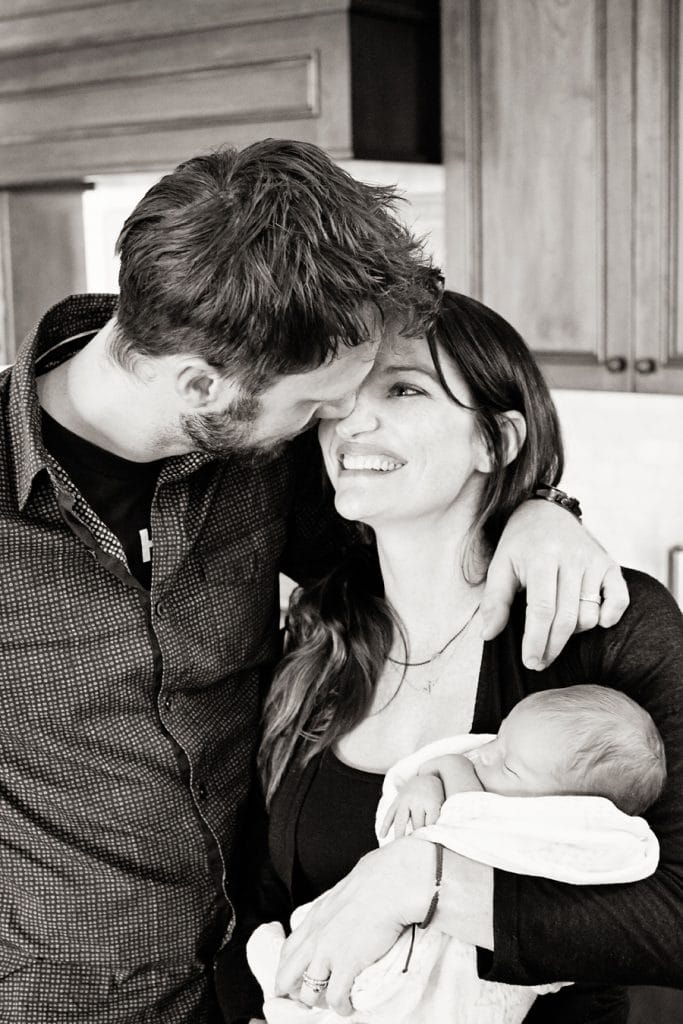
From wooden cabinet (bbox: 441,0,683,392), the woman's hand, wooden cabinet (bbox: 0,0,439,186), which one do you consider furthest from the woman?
Result: wooden cabinet (bbox: 0,0,439,186)

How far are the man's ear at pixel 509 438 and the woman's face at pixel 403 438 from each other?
29mm

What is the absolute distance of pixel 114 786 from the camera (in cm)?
159

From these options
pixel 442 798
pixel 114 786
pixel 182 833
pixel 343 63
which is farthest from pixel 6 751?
pixel 343 63

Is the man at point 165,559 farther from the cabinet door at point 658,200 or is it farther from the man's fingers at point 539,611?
the cabinet door at point 658,200

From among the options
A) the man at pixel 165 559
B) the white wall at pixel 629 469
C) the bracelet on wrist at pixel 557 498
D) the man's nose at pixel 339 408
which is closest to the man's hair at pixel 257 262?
the man at pixel 165 559

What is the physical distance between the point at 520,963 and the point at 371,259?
80 cm

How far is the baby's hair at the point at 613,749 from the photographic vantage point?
4.58ft

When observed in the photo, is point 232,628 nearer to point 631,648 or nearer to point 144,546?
point 144,546

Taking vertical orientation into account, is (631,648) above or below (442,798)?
above

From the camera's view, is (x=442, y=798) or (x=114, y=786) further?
(x=114, y=786)

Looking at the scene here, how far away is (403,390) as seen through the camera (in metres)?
1.65

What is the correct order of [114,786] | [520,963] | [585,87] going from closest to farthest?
[520,963] < [114,786] < [585,87]

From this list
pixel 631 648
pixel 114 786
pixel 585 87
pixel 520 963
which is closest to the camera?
pixel 520 963

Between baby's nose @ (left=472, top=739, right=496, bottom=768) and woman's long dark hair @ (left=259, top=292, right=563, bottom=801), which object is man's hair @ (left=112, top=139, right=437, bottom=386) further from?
baby's nose @ (left=472, top=739, right=496, bottom=768)
